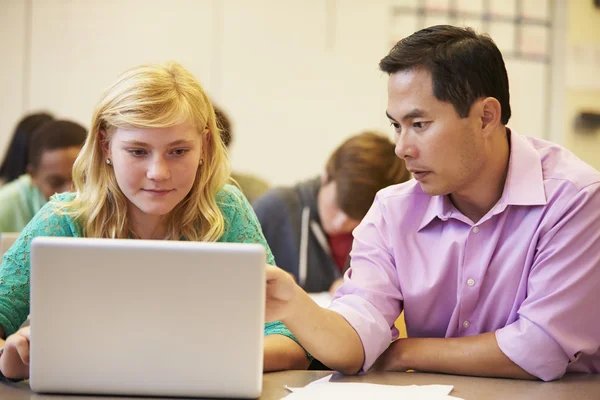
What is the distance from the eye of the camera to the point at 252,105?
4301 millimetres

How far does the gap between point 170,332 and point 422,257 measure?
2.11 feet

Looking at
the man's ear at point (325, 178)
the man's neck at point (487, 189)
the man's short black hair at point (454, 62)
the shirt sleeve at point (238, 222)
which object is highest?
the man's short black hair at point (454, 62)

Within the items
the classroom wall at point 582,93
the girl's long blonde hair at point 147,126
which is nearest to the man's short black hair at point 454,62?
the girl's long blonde hair at point 147,126

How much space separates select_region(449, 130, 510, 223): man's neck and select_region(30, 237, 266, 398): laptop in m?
0.64

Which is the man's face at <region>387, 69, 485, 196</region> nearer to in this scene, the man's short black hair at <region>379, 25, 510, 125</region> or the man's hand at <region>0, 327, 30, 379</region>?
the man's short black hair at <region>379, 25, 510, 125</region>

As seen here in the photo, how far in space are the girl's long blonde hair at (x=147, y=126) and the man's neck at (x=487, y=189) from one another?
19.6 inches

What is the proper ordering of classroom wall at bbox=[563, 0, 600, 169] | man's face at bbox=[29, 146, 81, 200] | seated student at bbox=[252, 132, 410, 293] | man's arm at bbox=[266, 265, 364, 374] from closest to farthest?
man's arm at bbox=[266, 265, 364, 374]
seated student at bbox=[252, 132, 410, 293]
man's face at bbox=[29, 146, 81, 200]
classroom wall at bbox=[563, 0, 600, 169]

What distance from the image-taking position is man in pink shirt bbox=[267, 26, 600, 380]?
1408mm

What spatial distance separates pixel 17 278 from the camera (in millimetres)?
1466

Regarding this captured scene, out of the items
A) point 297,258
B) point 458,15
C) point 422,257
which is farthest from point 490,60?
point 458,15

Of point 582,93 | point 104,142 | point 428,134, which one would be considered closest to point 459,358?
point 428,134

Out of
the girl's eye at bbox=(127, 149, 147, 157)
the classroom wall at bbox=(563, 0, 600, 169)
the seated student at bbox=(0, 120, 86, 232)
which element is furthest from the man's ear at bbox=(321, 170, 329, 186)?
the classroom wall at bbox=(563, 0, 600, 169)

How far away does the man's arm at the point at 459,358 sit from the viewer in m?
1.40

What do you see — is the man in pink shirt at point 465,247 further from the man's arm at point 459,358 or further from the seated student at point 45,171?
the seated student at point 45,171
